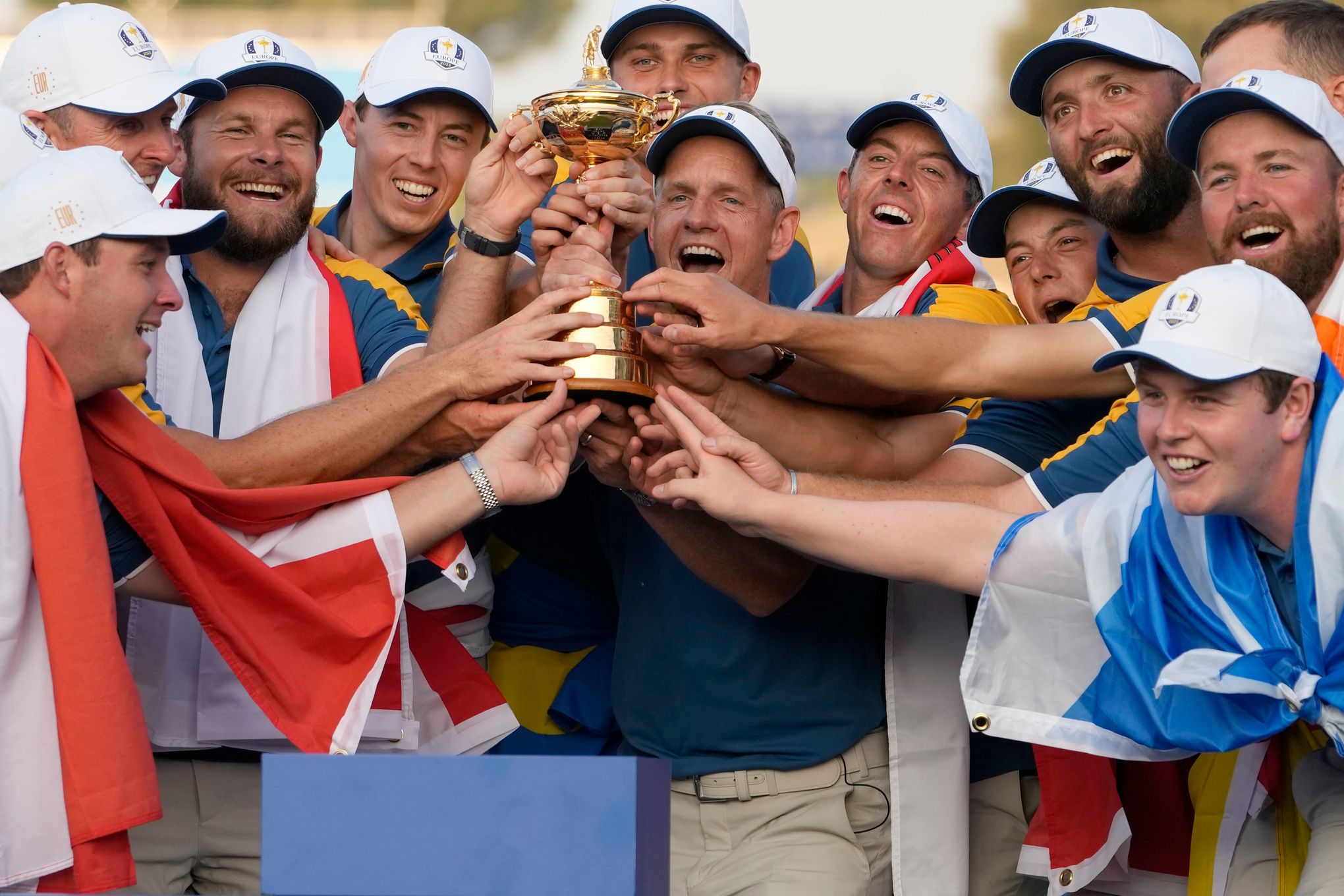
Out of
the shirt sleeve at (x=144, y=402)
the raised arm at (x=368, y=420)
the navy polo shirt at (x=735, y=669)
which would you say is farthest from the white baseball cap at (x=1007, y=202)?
the shirt sleeve at (x=144, y=402)

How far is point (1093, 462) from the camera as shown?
143 inches

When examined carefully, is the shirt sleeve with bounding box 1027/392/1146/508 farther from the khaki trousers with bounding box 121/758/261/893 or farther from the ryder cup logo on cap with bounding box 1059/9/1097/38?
the khaki trousers with bounding box 121/758/261/893

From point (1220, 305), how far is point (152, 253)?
2.12 meters

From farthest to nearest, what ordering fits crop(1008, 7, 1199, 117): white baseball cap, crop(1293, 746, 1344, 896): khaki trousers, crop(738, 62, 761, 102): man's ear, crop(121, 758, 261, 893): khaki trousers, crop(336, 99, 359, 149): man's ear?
crop(738, 62, 761, 102): man's ear → crop(336, 99, 359, 149): man's ear → crop(1008, 7, 1199, 117): white baseball cap → crop(121, 758, 261, 893): khaki trousers → crop(1293, 746, 1344, 896): khaki trousers

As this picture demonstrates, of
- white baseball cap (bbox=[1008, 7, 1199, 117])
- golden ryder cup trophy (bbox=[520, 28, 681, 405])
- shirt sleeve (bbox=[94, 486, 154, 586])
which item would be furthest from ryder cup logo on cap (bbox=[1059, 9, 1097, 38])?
shirt sleeve (bbox=[94, 486, 154, 586])

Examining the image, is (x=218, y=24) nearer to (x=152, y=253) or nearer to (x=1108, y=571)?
(x=152, y=253)

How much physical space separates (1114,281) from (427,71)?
199cm

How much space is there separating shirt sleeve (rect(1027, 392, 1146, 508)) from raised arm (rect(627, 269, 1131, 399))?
120mm

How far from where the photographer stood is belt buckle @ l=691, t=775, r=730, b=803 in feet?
12.2

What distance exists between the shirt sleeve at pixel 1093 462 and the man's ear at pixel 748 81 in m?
1.88

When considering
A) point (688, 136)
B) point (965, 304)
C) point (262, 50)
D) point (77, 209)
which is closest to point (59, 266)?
point (77, 209)

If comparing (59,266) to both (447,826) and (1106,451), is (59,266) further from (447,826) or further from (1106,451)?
(1106,451)

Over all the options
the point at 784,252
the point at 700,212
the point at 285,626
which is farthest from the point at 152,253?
the point at 784,252

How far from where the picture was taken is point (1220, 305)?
292cm
